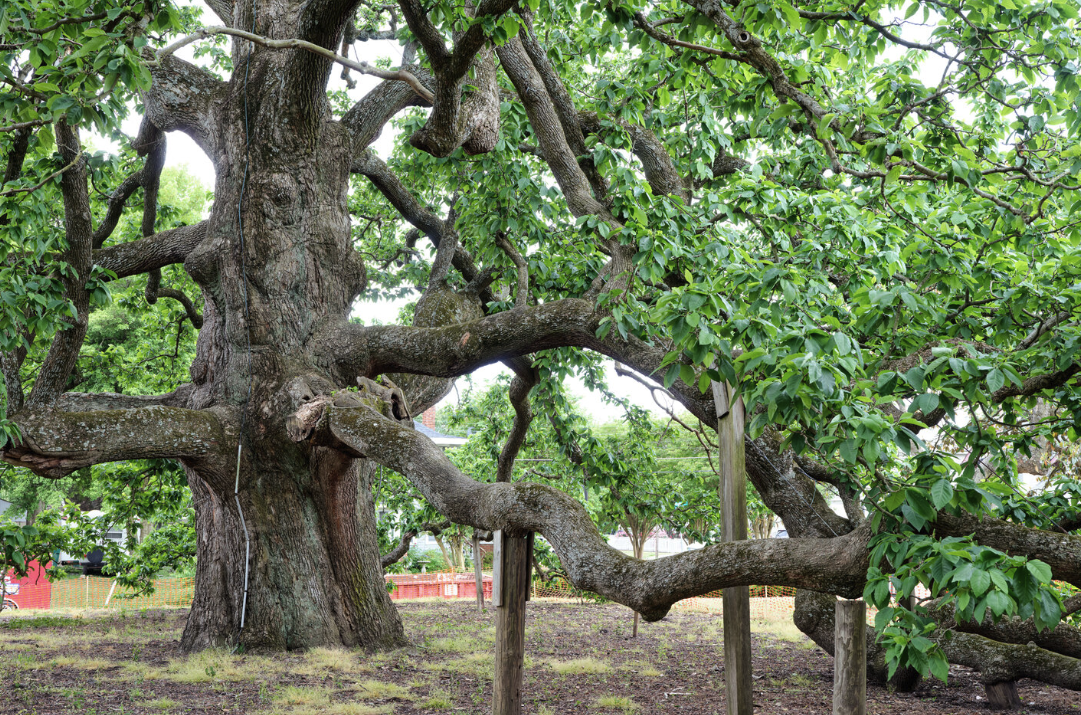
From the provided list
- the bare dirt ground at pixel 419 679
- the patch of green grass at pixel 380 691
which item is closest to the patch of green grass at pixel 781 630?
the bare dirt ground at pixel 419 679

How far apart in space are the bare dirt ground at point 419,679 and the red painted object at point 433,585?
34.0ft

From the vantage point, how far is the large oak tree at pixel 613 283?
3.67 metres

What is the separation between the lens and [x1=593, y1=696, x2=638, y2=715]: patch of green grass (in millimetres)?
6434

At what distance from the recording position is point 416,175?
412 inches

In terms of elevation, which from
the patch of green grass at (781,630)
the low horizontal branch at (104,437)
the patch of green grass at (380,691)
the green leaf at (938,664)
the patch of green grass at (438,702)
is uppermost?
the low horizontal branch at (104,437)

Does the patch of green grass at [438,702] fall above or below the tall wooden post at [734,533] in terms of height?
below

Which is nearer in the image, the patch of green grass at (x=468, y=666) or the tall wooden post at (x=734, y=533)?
the tall wooden post at (x=734, y=533)

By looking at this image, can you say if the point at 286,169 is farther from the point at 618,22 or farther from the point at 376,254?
the point at 376,254

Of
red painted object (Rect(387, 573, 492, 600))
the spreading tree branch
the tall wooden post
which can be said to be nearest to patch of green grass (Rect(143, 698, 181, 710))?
the spreading tree branch

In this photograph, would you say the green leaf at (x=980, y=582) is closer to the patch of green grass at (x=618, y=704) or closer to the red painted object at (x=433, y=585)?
the patch of green grass at (x=618, y=704)

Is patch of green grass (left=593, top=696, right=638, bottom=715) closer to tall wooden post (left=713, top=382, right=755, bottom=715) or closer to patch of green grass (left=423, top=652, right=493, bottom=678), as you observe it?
patch of green grass (left=423, top=652, right=493, bottom=678)

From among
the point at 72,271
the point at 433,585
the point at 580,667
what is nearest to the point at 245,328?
the point at 72,271

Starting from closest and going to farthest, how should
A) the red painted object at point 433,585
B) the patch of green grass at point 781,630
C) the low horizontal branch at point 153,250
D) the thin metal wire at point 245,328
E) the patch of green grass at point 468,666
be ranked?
1. the thin metal wire at point 245,328
2. the patch of green grass at point 468,666
3. the low horizontal branch at point 153,250
4. the patch of green grass at point 781,630
5. the red painted object at point 433,585

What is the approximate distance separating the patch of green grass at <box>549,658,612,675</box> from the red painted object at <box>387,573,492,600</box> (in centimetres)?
1204
